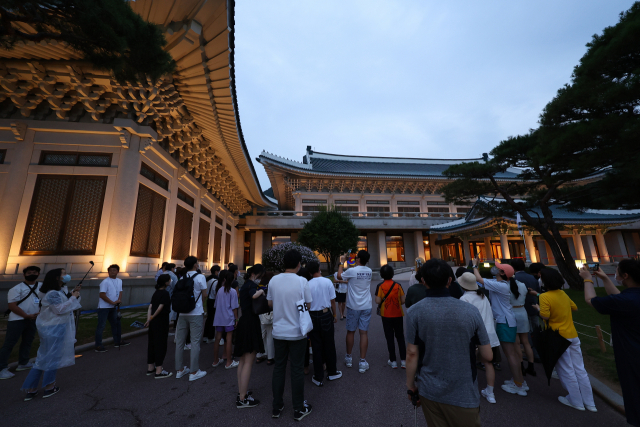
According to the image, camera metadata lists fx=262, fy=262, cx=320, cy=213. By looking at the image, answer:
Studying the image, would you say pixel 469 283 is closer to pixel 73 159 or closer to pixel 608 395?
pixel 608 395

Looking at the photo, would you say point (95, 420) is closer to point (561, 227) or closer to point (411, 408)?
point (411, 408)

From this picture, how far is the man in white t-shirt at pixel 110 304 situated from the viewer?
→ 4930 mm

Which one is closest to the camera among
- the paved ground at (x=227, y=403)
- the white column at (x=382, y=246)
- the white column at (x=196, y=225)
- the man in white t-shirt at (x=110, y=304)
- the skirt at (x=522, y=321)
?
the paved ground at (x=227, y=403)

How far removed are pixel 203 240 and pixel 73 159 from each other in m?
7.57

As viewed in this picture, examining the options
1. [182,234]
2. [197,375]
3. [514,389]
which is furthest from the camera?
[182,234]

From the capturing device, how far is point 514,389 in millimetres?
3217

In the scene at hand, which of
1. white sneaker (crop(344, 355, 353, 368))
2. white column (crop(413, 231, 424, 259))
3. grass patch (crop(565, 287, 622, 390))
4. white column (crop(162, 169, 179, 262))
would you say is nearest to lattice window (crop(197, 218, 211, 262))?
white column (crop(162, 169, 179, 262))

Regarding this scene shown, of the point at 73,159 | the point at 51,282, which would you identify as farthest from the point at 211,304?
the point at 73,159

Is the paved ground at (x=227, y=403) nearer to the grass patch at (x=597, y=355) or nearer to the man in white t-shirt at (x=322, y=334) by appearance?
the man in white t-shirt at (x=322, y=334)

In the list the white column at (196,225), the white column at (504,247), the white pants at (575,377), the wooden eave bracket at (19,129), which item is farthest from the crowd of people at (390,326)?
the white column at (504,247)

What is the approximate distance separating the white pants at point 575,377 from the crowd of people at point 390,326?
1cm

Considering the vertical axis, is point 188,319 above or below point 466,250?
below

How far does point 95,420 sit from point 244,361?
5.29ft

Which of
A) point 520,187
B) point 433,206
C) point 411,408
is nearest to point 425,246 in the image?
point 433,206
